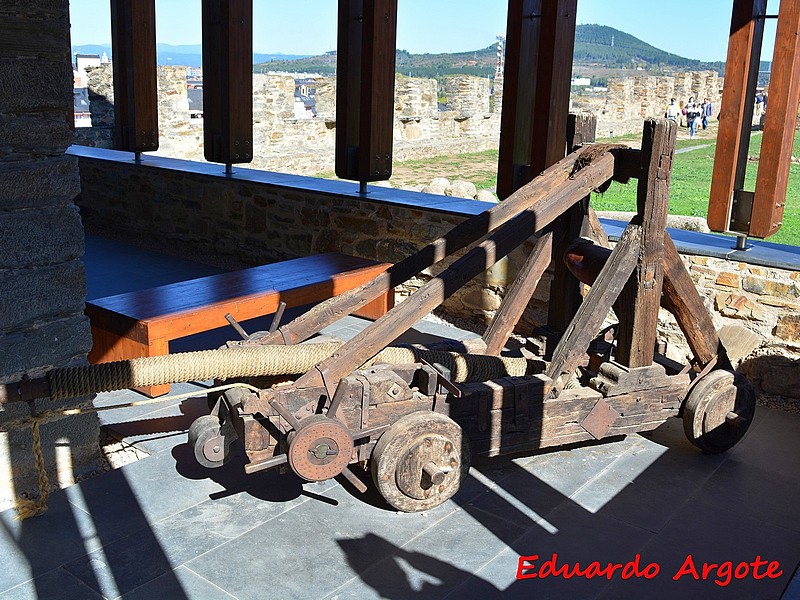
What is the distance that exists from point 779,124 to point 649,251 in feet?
5.08

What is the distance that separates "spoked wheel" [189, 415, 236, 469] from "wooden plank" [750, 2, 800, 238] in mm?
3221

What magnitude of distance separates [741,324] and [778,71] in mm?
1400

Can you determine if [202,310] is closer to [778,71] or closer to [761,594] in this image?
[761,594]

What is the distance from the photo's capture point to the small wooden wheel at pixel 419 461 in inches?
134

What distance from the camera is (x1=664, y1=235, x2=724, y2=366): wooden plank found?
13.1ft

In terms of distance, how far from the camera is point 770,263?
4.81 metres

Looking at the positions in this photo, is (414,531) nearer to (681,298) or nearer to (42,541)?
(42,541)

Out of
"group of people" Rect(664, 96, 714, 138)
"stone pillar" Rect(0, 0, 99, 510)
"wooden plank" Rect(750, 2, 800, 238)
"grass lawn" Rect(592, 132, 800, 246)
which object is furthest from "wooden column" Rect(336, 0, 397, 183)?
"group of people" Rect(664, 96, 714, 138)

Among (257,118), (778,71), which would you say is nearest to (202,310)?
(778,71)

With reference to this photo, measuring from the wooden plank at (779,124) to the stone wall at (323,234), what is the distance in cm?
32

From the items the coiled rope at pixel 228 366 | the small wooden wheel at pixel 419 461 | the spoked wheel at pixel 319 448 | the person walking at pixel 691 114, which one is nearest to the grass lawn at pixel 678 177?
the person walking at pixel 691 114

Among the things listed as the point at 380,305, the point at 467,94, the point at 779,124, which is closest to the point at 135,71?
the point at 380,305

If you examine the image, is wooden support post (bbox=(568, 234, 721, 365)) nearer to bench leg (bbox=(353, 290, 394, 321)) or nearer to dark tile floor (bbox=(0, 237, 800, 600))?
dark tile floor (bbox=(0, 237, 800, 600))

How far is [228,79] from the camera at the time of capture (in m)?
7.52
